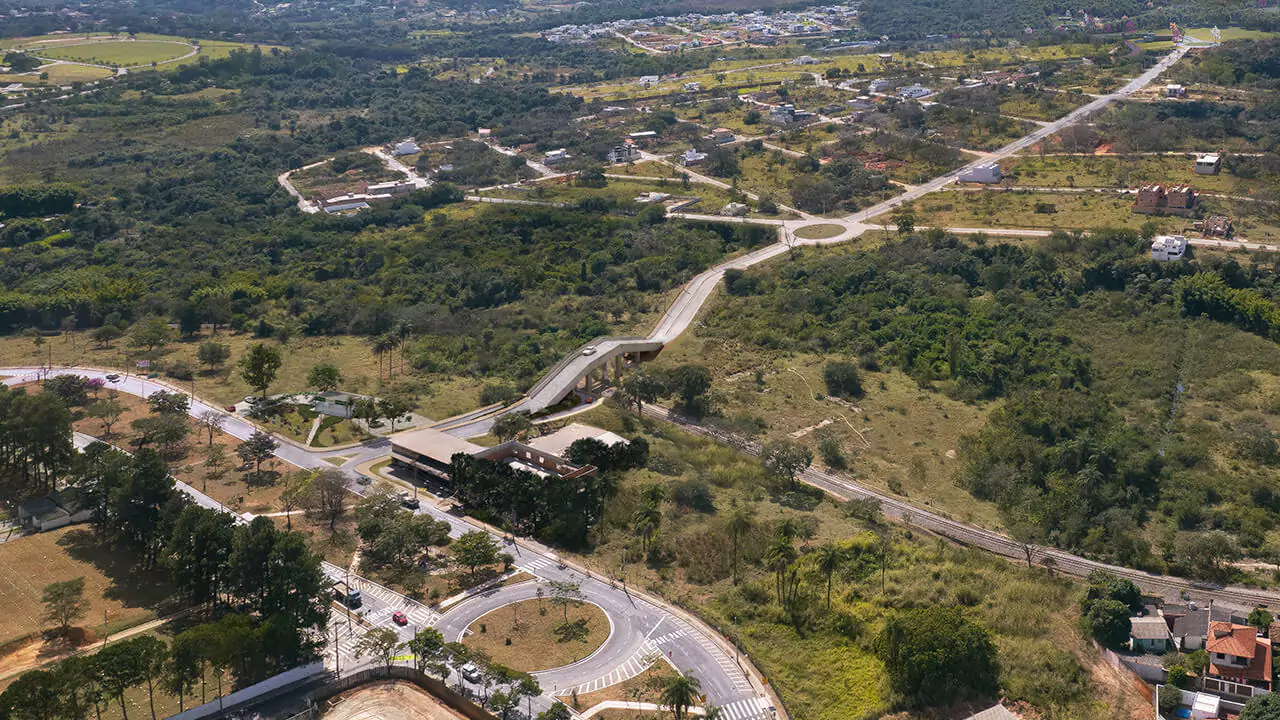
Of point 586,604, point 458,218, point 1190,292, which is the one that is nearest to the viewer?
point 586,604

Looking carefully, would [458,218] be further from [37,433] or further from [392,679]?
[392,679]

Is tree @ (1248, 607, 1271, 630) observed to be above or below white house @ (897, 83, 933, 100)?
below

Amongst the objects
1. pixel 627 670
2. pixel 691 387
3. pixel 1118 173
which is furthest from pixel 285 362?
Answer: pixel 1118 173

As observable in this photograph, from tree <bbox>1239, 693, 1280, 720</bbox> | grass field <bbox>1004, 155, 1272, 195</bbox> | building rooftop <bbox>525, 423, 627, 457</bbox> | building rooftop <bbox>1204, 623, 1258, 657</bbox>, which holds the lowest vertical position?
building rooftop <bbox>525, 423, 627, 457</bbox>

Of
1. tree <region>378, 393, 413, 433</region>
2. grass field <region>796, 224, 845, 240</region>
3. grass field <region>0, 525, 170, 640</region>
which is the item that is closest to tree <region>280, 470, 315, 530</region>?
grass field <region>0, 525, 170, 640</region>

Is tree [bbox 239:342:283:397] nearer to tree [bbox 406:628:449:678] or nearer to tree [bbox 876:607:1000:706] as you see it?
tree [bbox 406:628:449:678]

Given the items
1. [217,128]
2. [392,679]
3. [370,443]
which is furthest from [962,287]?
[217,128]
